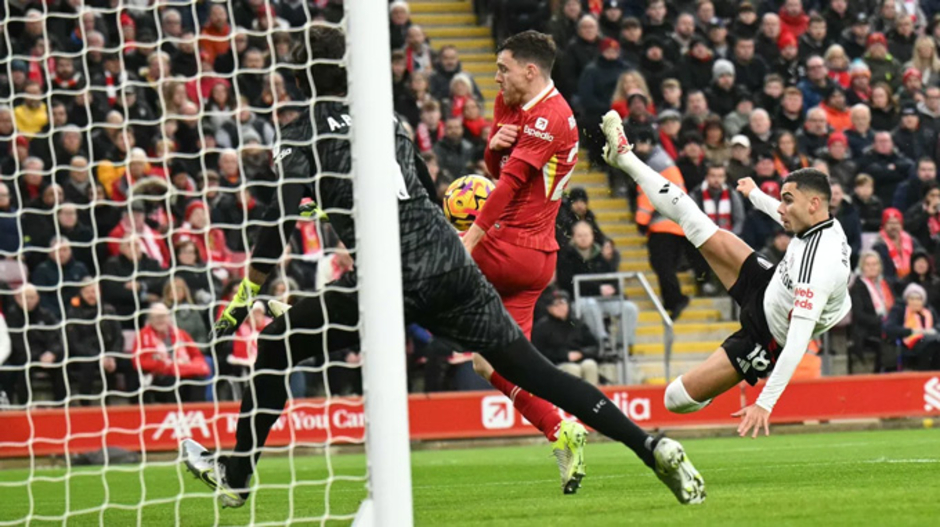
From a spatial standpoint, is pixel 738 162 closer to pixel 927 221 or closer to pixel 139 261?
pixel 927 221

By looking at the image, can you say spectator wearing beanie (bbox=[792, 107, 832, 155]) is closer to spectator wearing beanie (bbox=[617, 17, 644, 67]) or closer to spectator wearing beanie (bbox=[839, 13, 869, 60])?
spectator wearing beanie (bbox=[617, 17, 644, 67])

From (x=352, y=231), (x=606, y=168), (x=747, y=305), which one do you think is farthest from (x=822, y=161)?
(x=352, y=231)

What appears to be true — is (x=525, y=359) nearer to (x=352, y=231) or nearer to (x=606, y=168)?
(x=352, y=231)

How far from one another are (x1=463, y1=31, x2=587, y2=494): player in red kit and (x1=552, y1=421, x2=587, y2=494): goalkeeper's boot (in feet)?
0.13

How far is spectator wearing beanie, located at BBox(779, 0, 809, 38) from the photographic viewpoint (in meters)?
19.6

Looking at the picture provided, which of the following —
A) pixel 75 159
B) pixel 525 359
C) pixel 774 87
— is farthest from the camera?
pixel 774 87

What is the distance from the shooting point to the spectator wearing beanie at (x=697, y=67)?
18422 mm

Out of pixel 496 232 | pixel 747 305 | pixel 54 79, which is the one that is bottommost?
pixel 747 305

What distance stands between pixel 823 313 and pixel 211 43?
8930 millimetres

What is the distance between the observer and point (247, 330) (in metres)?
14.4

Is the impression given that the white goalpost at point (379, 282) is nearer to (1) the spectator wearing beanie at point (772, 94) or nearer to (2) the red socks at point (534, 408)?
(2) the red socks at point (534, 408)

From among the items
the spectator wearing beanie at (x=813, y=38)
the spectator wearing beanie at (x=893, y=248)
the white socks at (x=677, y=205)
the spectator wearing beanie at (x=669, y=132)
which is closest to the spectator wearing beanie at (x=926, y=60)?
the spectator wearing beanie at (x=813, y=38)

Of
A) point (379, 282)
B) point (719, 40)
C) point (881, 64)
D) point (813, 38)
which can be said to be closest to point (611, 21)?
point (719, 40)

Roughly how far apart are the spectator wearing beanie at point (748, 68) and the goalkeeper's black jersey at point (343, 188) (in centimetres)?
1226
